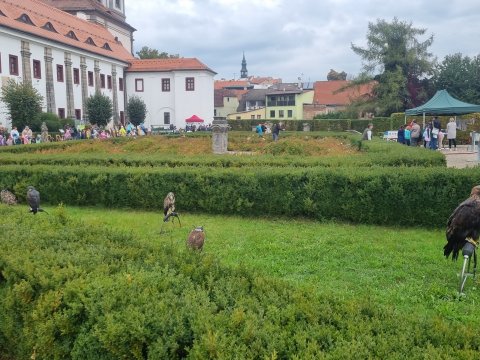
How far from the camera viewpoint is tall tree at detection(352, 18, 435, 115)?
46.5m

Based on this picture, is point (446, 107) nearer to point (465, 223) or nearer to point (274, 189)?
point (274, 189)

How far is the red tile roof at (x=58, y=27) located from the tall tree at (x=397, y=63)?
2895 cm

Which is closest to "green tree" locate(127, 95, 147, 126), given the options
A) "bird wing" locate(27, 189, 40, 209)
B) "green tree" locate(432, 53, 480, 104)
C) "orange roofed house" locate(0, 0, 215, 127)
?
"orange roofed house" locate(0, 0, 215, 127)

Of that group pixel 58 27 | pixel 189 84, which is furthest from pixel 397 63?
pixel 58 27

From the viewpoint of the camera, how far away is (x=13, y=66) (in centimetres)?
→ 3594

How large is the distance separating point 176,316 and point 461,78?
52.0 m

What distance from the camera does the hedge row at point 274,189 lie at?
Answer: 9.03 meters

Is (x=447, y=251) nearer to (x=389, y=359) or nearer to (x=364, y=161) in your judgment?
(x=389, y=359)

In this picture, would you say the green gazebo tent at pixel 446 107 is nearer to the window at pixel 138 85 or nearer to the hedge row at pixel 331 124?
the hedge row at pixel 331 124

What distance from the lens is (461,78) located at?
157ft

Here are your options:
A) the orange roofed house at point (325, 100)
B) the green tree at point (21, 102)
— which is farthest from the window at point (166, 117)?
the green tree at point (21, 102)

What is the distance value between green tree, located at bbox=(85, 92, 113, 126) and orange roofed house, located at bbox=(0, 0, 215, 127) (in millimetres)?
1427

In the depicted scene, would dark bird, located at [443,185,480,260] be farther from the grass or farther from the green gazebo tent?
the green gazebo tent

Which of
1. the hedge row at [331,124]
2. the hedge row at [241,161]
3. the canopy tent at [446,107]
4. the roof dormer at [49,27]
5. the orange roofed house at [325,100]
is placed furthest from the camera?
the orange roofed house at [325,100]
